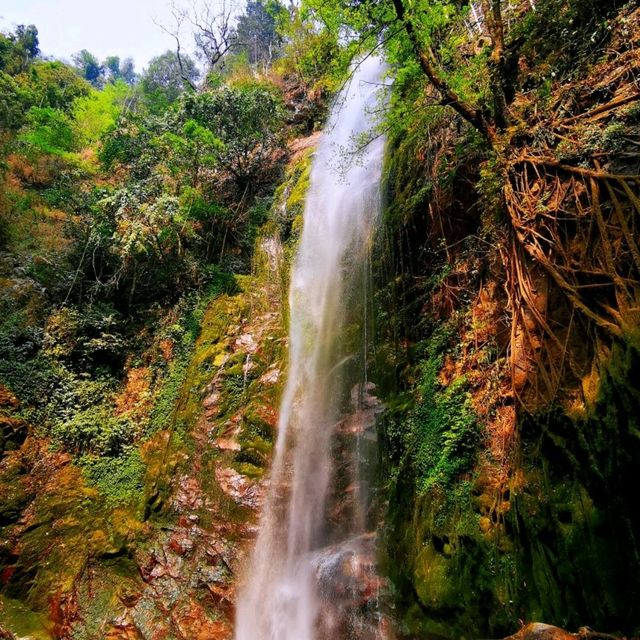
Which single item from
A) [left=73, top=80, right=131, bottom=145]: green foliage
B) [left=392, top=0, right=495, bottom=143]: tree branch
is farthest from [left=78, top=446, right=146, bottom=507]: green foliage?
[left=73, top=80, right=131, bottom=145]: green foliage

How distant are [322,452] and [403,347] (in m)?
2.33

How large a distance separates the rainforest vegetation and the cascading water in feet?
1.37

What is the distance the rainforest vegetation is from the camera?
3469 millimetres

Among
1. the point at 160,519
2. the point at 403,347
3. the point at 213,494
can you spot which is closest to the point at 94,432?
the point at 160,519

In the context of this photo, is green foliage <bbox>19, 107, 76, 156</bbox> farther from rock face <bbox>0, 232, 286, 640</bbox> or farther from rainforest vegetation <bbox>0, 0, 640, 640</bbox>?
rock face <bbox>0, 232, 286, 640</bbox>

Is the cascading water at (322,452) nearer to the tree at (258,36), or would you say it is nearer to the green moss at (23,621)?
the green moss at (23,621)

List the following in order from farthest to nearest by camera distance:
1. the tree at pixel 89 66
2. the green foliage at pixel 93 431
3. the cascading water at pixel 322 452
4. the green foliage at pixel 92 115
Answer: the tree at pixel 89 66
the green foliage at pixel 92 115
the green foliage at pixel 93 431
the cascading water at pixel 322 452

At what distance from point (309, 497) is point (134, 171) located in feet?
37.1

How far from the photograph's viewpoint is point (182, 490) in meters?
7.07

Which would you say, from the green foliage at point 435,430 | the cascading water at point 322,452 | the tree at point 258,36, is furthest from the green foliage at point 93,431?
the tree at point 258,36

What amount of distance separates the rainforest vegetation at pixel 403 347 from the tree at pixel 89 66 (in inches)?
1276

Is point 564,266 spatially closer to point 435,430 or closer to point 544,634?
point 435,430

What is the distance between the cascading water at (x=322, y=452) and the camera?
17.9 feet

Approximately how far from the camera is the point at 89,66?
3794 centimetres
